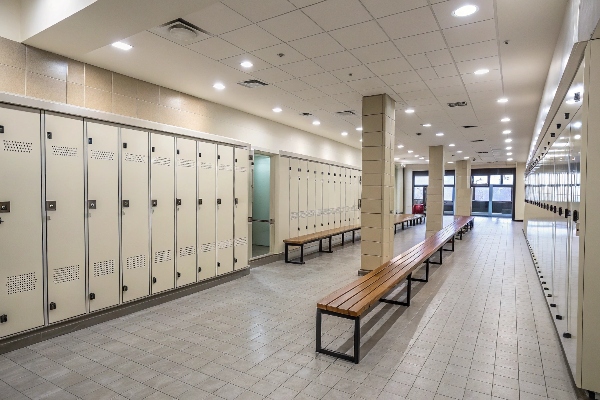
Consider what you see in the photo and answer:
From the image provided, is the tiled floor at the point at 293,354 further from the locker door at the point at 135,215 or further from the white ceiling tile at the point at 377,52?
the white ceiling tile at the point at 377,52

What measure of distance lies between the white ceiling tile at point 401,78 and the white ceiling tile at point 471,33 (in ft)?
3.35

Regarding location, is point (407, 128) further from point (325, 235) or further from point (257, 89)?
point (257, 89)

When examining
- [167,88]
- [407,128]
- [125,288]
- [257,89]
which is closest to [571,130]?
[257,89]

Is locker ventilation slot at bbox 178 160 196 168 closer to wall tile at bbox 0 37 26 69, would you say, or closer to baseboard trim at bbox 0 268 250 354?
baseboard trim at bbox 0 268 250 354

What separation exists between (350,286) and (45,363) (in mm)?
2834

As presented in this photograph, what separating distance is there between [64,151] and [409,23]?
146 inches

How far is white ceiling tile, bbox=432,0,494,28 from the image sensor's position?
10.0 feet

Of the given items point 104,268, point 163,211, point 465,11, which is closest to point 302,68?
point 465,11

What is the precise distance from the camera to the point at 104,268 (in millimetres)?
3861

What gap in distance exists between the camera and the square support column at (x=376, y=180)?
597 centimetres

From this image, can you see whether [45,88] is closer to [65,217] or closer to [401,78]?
[65,217]

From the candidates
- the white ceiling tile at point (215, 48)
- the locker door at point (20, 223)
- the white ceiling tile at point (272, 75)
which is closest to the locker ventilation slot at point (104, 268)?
the locker door at point (20, 223)

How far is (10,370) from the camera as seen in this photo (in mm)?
2768

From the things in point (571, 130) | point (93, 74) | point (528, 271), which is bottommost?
point (528, 271)
